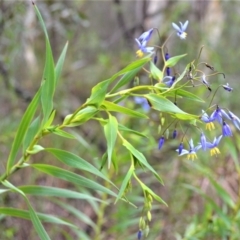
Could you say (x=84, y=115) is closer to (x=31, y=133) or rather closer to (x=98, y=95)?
(x=98, y=95)

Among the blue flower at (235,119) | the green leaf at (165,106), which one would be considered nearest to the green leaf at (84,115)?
the green leaf at (165,106)

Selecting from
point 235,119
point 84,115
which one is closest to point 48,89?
point 84,115

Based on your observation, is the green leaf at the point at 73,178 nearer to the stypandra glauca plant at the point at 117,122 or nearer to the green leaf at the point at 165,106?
the stypandra glauca plant at the point at 117,122

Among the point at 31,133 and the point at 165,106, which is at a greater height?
the point at 165,106

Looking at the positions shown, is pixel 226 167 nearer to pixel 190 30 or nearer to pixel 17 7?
pixel 17 7

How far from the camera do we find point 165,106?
922 mm

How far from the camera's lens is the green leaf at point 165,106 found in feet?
3.01

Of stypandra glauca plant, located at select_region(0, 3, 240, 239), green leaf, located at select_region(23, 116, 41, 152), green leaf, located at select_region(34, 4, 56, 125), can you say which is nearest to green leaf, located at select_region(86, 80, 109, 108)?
stypandra glauca plant, located at select_region(0, 3, 240, 239)

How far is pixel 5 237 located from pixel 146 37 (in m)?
1.49

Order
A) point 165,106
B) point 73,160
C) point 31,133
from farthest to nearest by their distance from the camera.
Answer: point 31,133 → point 73,160 → point 165,106

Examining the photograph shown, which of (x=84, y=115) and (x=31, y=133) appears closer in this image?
(x=84, y=115)

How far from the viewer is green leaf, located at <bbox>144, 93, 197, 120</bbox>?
0.92m

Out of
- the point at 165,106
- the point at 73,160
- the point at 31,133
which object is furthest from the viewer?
the point at 31,133

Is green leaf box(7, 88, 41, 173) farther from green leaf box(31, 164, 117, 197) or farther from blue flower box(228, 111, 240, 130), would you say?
blue flower box(228, 111, 240, 130)
